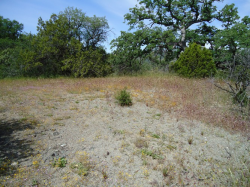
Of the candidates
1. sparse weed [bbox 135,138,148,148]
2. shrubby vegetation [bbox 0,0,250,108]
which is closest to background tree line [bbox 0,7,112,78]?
shrubby vegetation [bbox 0,0,250,108]

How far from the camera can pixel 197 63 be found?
12430mm

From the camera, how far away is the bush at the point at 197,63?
12258 millimetres

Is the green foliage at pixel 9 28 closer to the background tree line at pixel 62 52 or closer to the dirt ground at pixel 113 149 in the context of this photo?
the background tree line at pixel 62 52

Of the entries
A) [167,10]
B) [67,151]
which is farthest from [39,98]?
[167,10]

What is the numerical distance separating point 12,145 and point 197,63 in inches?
472

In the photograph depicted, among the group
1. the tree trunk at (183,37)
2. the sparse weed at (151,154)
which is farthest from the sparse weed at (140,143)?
the tree trunk at (183,37)

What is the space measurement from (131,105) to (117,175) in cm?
409

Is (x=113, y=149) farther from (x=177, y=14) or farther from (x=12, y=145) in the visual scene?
(x=177, y=14)

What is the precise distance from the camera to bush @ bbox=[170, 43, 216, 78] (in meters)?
12.3

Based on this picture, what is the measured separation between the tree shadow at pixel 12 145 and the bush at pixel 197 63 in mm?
10896

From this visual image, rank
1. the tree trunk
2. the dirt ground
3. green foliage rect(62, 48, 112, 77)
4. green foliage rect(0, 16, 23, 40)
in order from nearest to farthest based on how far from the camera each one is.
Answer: the dirt ground
green foliage rect(62, 48, 112, 77)
the tree trunk
green foliage rect(0, 16, 23, 40)

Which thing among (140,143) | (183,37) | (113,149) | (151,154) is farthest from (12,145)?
(183,37)

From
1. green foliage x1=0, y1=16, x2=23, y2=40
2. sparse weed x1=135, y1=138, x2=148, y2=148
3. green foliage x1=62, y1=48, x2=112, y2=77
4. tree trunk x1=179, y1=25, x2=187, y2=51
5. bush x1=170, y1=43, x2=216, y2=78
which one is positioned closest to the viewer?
sparse weed x1=135, y1=138, x2=148, y2=148

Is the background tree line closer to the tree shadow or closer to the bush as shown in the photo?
the bush
